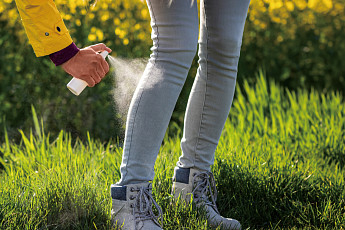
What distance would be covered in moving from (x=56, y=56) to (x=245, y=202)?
3.58 ft

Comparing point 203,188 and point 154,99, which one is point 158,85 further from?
point 203,188

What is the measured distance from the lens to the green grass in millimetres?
1846

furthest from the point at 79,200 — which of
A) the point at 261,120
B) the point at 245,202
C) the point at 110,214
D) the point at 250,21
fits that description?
the point at 250,21

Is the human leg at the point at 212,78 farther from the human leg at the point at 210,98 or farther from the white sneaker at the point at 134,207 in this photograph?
the white sneaker at the point at 134,207

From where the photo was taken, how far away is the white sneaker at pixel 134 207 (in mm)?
1704

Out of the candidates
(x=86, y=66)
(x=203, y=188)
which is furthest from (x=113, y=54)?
(x=86, y=66)

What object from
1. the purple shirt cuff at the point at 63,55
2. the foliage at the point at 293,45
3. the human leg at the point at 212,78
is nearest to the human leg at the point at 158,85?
the human leg at the point at 212,78

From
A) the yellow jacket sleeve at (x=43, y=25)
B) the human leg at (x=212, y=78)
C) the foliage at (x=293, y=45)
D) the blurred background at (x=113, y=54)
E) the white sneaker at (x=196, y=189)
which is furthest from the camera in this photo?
the foliage at (x=293, y=45)

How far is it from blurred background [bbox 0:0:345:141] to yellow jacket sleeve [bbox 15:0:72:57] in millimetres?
1144

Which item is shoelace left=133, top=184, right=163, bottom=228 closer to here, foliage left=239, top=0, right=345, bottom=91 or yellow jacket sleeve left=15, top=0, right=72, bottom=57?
yellow jacket sleeve left=15, top=0, right=72, bottom=57

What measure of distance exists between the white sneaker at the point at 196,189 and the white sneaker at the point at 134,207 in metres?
0.24

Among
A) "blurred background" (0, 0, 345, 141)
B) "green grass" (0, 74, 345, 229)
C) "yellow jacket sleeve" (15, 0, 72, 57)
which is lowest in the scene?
"green grass" (0, 74, 345, 229)

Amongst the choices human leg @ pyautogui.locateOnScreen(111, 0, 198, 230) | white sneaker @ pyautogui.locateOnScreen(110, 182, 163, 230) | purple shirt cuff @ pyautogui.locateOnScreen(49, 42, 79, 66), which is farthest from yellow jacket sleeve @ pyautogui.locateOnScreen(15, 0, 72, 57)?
white sneaker @ pyautogui.locateOnScreen(110, 182, 163, 230)

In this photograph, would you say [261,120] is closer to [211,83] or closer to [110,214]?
[211,83]
